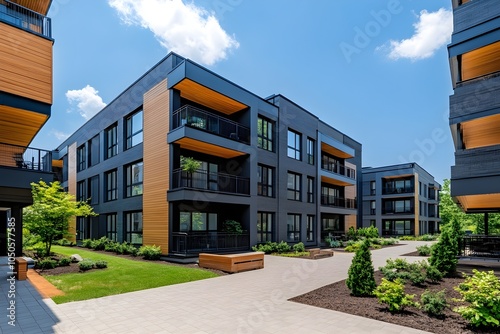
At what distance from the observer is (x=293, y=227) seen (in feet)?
84.5

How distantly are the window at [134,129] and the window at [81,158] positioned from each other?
962 cm

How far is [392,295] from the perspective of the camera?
7688 mm

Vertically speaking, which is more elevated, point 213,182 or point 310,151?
point 310,151

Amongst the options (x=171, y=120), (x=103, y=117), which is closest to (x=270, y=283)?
(x=171, y=120)

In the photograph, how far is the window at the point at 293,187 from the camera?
2570 cm

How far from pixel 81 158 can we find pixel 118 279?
2347 cm

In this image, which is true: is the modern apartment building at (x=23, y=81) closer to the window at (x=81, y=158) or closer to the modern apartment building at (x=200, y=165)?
the modern apartment building at (x=200, y=165)

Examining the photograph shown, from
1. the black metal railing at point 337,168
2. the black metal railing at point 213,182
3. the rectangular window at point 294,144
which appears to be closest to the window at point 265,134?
the rectangular window at point 294,144

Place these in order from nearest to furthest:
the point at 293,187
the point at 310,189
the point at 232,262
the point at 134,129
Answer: the point at 232,262
the point at 134,129
the point at 293,187
the point at 310,189

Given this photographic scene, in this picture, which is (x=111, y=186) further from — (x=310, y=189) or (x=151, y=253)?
(x=310, y=189)

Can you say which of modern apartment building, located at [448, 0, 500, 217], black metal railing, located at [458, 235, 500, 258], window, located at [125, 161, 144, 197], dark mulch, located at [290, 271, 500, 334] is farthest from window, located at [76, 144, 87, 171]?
black metal railing, located at [458, 235, 500, 258]

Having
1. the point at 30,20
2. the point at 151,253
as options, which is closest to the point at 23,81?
the point at 30,20

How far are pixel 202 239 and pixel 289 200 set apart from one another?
9399 mm

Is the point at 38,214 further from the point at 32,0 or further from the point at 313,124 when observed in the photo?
the point at 313,124
